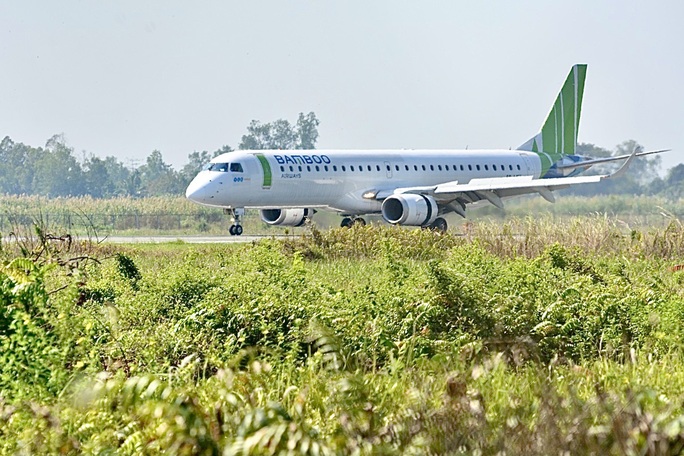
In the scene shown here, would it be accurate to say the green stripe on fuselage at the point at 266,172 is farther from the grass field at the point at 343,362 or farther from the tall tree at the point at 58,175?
the tall tree at the point at 58,175

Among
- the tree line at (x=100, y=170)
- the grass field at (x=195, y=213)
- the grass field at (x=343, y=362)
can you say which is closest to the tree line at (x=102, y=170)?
the tree line at (x=100, y=170)

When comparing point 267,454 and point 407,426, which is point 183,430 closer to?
point 267,454

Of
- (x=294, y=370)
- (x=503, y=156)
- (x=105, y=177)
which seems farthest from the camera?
(x=105, y=177)

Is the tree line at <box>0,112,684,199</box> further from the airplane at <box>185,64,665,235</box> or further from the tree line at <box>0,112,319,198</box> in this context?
the airplane at <box>185,64,665,235</box>

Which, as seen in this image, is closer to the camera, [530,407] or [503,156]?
[530,407]

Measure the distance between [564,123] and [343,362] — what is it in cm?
3912

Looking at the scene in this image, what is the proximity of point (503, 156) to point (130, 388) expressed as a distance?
3787 centimetres

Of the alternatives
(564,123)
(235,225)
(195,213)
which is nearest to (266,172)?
→ (235,225)

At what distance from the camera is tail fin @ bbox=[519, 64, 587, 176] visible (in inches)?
1832

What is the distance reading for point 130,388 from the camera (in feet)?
20.3

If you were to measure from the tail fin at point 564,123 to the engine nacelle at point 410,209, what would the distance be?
10.6m

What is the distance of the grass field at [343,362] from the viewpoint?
5738 mm

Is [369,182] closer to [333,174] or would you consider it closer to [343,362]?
[333,174]

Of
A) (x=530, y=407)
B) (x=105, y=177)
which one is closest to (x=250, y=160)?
(x=530, y=407)
